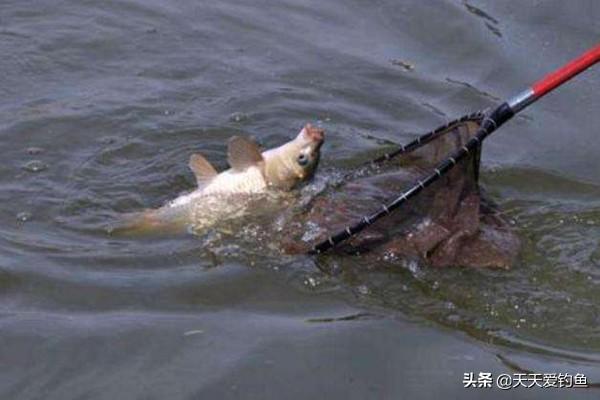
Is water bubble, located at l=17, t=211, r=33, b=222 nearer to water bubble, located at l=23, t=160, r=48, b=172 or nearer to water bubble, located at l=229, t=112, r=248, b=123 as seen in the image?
water bubble, located at l=23, t=160, r=48, b=172

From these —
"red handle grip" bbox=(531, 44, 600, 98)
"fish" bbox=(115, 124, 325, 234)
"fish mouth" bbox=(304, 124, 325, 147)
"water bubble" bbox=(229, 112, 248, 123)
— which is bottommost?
"fish" bbox=(115, 124, 325, 234)

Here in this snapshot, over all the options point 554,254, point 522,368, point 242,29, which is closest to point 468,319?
point 522,368

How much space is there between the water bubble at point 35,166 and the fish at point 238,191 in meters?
0.83

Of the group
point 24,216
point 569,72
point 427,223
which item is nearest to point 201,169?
point 24,216

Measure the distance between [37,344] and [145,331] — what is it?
45 cm

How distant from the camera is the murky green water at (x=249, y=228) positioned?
427 cm

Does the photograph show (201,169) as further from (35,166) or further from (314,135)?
(35,166)

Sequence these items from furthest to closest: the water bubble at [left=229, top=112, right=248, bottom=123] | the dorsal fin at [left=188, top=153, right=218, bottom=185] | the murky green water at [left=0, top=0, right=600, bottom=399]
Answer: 1. the water bubble at [left=229, top=112, right=248, bottom=123]
2. the dorsal fin at [left=188, top=153, right=218, bottom=185]
3. the murky green water at [left=0, top=0, right=600, bottom=399]

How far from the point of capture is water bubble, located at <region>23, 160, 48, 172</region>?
19.6ft

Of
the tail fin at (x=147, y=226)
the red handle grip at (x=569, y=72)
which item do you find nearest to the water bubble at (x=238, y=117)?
the tail fin at (x=147, y=226)

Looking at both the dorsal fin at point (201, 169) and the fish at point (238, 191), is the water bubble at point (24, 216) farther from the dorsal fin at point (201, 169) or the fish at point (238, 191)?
the dorsal fin at point (201, 169)

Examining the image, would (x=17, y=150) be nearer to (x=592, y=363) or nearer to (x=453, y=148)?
(x=453, y=148)

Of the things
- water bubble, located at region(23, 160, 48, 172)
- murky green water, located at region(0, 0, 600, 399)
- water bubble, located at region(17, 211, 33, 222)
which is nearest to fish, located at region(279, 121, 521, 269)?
murky green water, located at region(0, 0, 600, 399)

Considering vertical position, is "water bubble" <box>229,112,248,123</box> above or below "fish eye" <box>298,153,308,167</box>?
above
